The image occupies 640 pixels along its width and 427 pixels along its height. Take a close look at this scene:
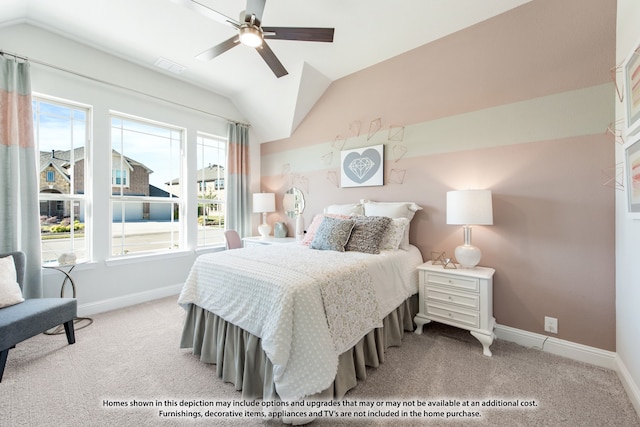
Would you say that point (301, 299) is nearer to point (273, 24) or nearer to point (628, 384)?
point (628, 384)

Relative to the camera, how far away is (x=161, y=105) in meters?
3.52

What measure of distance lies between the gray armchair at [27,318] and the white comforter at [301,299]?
3.47ft

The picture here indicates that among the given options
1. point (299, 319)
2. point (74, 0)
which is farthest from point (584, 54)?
point (74, 0)

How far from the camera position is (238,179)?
4.30 m

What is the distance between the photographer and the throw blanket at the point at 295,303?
135 cm

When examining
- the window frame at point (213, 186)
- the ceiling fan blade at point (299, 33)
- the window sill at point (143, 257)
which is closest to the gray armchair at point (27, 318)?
the window sill at point (143, 257)

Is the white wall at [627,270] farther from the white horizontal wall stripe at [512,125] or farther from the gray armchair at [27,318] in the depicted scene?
the gray armchair at [27,318]

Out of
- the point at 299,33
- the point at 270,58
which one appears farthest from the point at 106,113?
the point at 299,33

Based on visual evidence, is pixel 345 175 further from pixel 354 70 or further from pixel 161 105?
pixel 161 105

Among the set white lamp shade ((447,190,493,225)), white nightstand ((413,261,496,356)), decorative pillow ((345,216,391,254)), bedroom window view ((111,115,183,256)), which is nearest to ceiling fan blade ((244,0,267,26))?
decorative pillow ((345,216,391,254))

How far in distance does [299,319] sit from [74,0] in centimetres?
338

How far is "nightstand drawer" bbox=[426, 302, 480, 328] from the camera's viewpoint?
2115 millimetres

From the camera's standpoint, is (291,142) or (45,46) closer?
(45,46)

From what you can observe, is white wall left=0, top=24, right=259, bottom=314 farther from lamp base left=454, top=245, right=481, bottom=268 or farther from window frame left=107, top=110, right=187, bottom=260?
lamp base left=454, top=245, right=481, bottom=268
